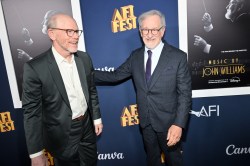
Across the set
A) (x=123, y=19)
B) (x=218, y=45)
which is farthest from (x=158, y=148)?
(x=123, y=19)

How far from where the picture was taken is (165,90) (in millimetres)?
2139

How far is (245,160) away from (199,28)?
64.9 inches

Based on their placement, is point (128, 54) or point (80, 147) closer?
point (80, 147)

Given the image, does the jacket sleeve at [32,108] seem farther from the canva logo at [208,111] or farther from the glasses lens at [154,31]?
the canva logo at [208,111]

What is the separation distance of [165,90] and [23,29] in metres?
1.59

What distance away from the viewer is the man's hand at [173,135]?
2.11 metres

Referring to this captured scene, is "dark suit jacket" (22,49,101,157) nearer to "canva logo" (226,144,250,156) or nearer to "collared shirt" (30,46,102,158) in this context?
"collared shirt" (30,46,102,158)

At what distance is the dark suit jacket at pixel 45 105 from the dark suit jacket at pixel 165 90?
540 mm

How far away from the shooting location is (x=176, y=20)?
8.09ft

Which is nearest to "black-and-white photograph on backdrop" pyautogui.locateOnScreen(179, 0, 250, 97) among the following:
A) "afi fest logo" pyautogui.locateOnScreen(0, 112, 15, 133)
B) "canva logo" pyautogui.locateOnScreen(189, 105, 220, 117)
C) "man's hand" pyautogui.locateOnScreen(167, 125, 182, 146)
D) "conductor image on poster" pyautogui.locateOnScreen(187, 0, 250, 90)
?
"conductor image on poster" pyautogui.locateOnScreen(187, 0, 250, 90)

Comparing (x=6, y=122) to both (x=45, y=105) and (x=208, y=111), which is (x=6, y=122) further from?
(x=208, y=111)

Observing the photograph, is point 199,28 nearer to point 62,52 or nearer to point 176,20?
point 176,20

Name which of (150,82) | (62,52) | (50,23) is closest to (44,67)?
(62,52)

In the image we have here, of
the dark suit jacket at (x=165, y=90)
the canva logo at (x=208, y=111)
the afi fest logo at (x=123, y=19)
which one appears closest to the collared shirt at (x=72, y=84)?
the dark suit jacket at (x=165, y=90)
